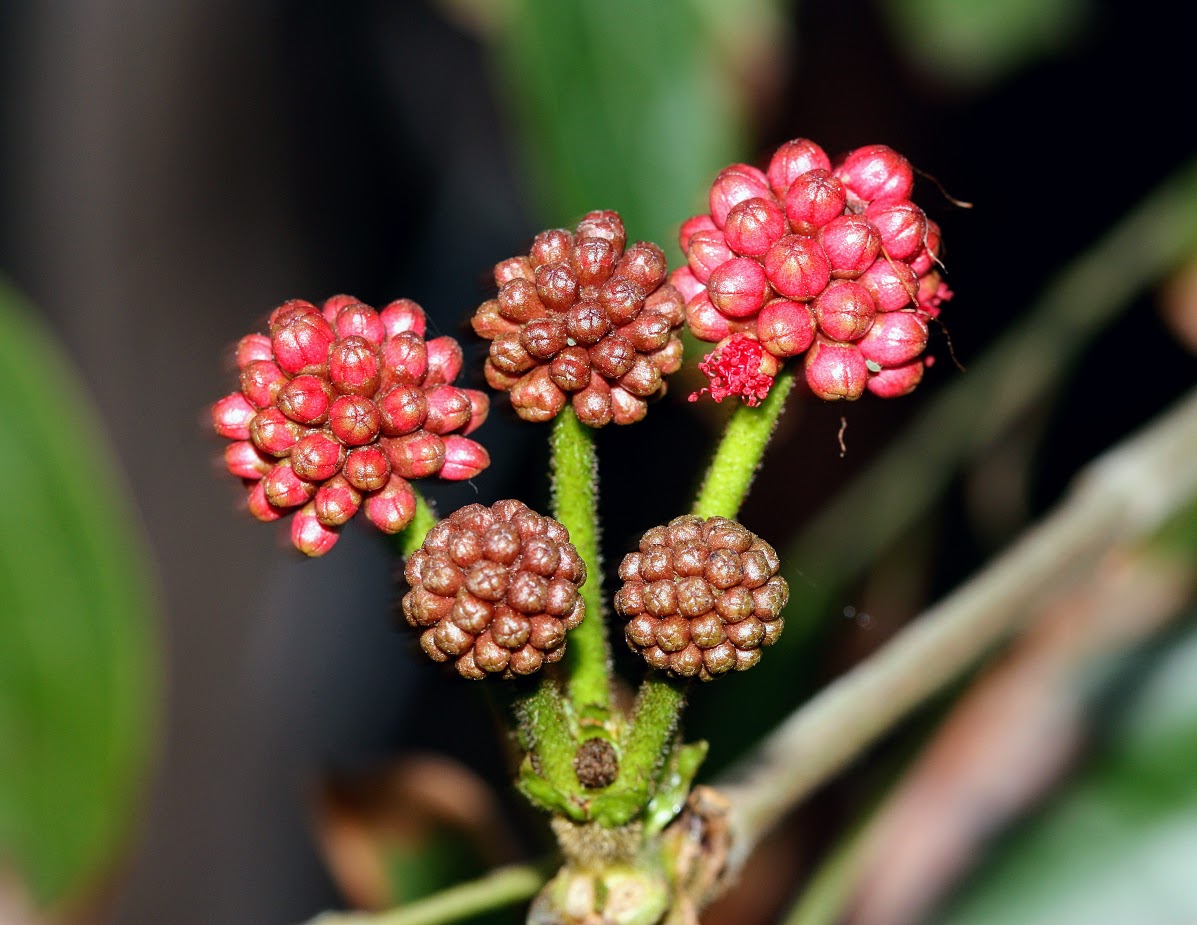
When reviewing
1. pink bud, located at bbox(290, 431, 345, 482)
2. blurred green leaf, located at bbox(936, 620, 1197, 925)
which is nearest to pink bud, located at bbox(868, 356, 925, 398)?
pink bud, located at bbox(290, 431, 345, 482)

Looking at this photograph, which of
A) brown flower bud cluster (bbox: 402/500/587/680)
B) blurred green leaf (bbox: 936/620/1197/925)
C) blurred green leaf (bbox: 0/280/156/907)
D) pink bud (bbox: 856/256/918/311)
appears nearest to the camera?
brown flower bud cluster (bbox: 402/500/587/680)

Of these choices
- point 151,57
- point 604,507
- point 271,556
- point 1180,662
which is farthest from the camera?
point 271,556

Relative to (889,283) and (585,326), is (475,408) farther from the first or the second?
(889,283)

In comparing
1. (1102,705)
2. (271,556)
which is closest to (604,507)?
(1102,705)

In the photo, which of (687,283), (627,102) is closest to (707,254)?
(687,283)

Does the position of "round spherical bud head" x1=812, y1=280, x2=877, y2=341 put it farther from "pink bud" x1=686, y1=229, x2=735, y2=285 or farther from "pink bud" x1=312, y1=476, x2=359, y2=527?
"pink bud" x1=312, y1=476, x2=359, y2=527

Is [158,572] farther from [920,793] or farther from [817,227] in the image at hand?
[817,227]

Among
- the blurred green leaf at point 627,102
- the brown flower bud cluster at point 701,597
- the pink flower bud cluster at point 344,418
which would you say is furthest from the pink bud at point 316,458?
the blurred green leaf at point 627,102
